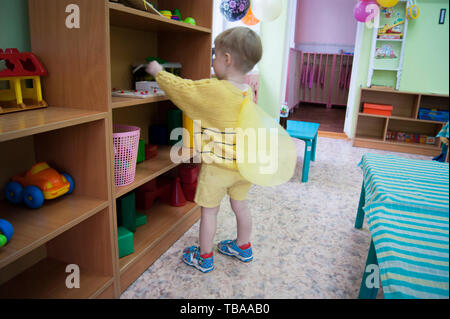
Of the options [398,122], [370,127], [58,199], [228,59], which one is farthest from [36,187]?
[398,122]

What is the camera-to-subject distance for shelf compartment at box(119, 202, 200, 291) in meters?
1.46

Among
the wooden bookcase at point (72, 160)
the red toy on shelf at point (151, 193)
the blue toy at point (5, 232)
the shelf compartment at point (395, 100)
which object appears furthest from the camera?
the shelf compartment at point (395, 100)

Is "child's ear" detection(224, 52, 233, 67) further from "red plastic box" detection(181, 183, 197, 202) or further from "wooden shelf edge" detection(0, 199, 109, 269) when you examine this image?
"red plastic box" detection(181, 183, 197, 202)

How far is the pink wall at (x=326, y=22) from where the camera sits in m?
7.07

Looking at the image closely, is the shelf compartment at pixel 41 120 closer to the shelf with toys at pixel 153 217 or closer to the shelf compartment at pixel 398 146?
the shelf with toys at pixel 153 217

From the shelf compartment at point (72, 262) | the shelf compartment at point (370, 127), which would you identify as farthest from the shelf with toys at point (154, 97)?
the shelf compartment at point (370, 127)

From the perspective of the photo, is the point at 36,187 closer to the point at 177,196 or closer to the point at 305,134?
the point at 177,196

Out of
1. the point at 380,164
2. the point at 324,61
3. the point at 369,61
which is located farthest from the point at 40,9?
the point at 324,61

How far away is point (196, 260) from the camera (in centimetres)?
159

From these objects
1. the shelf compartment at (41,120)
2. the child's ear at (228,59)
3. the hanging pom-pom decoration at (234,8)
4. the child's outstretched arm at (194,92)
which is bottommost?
the shelf compartment at (41,120)

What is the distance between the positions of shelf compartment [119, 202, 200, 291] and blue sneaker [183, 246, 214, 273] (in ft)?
0.49

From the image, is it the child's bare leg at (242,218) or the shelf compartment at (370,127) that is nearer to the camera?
the child's bare leg at (242,218)

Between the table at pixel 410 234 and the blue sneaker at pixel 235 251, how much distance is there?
1.79ft

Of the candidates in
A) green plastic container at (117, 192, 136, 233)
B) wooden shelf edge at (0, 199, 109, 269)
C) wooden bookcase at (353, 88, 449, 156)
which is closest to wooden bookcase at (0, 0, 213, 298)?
wooden shelf edge at (0, 199, 109, 269)
